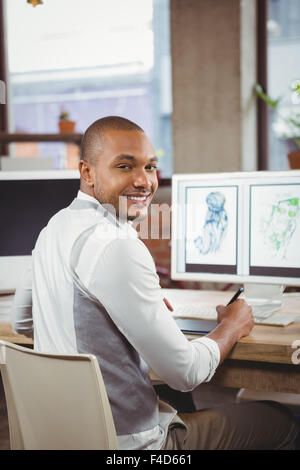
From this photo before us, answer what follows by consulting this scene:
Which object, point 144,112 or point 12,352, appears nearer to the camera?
point 12,352

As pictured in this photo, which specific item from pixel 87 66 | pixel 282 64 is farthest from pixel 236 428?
pixel 87 66

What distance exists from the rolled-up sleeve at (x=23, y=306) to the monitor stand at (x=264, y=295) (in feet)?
2.43

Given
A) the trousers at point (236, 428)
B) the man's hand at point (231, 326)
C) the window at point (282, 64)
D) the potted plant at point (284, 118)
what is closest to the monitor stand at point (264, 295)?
the man's hand at point (231, 326)

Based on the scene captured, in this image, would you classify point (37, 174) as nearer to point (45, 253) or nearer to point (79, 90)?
point (45, 253)

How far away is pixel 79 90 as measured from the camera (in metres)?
4.72

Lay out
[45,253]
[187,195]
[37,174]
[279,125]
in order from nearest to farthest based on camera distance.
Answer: [45,253], [187,195], [37,174], [279,125]

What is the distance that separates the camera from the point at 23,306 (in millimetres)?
1455

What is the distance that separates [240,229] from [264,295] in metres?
0.26

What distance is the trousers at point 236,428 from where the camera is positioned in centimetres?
128

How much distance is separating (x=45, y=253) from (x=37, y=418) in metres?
0.37

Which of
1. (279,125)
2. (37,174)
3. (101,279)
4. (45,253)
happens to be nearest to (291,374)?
(101,279)

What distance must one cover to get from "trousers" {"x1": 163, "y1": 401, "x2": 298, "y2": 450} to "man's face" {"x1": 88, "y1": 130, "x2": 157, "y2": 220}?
0.55 m

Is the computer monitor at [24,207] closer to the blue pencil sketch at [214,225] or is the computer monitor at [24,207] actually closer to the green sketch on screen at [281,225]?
the blue pencil sketch at [214,225]
